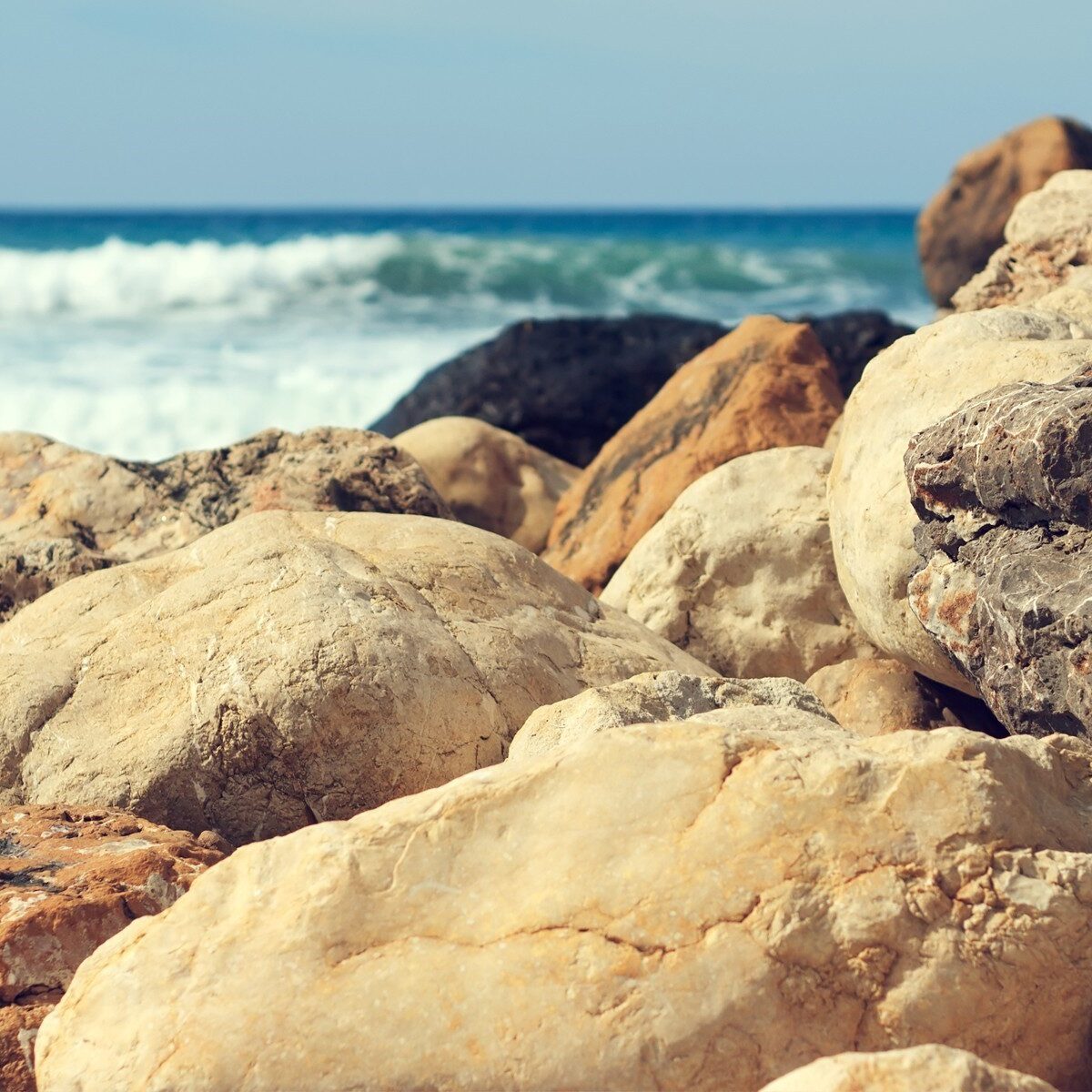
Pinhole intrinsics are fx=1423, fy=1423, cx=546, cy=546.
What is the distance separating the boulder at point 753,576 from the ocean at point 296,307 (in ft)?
26.7

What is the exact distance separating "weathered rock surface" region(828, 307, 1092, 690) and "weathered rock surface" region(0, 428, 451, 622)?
1.53 metres

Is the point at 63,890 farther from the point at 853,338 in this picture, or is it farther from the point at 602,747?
the point at 853,338

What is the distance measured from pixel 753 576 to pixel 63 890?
2.37 meters

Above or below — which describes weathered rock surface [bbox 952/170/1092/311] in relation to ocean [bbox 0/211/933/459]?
above

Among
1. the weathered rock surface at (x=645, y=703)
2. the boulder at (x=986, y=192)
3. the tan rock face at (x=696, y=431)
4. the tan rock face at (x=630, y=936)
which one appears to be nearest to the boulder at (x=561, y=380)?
the tan rock face at (x=696, y=431)

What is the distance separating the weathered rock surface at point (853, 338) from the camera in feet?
28.0

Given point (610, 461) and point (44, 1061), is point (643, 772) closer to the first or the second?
point (44, 1061)

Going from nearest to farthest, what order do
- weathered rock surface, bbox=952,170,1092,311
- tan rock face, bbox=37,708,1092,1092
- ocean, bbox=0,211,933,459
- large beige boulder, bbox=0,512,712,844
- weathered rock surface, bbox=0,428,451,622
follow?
A: 1. tan rock face, bbox=37,708,1092,1092
2. large beige boulder, bbox=0,512,712,844
3. weathered rock surface, bbox=0,428,451,622
4. weathered rock surface, bbox=952,170,1092,311
5. ocean, bbox=0,211,933,459

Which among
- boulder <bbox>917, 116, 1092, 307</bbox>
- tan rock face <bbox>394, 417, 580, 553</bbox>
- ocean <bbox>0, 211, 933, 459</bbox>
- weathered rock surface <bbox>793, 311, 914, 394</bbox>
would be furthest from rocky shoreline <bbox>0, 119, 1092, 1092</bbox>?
ocean <bbox>0, 211, 933, 459</bbox>

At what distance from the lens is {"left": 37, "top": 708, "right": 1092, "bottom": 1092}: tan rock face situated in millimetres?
2168

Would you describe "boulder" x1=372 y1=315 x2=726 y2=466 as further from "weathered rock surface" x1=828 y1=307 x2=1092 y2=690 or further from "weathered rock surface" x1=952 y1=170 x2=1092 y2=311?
"weathered rock surface" x1=828 y1=307 x2=1092 y2=690

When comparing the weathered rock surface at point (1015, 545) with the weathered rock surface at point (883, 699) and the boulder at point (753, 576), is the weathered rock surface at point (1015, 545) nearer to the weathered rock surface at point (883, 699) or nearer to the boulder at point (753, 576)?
the weathered rock surface at point (883, 699)

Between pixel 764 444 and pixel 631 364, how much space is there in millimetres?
3232

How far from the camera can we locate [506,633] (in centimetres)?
362
